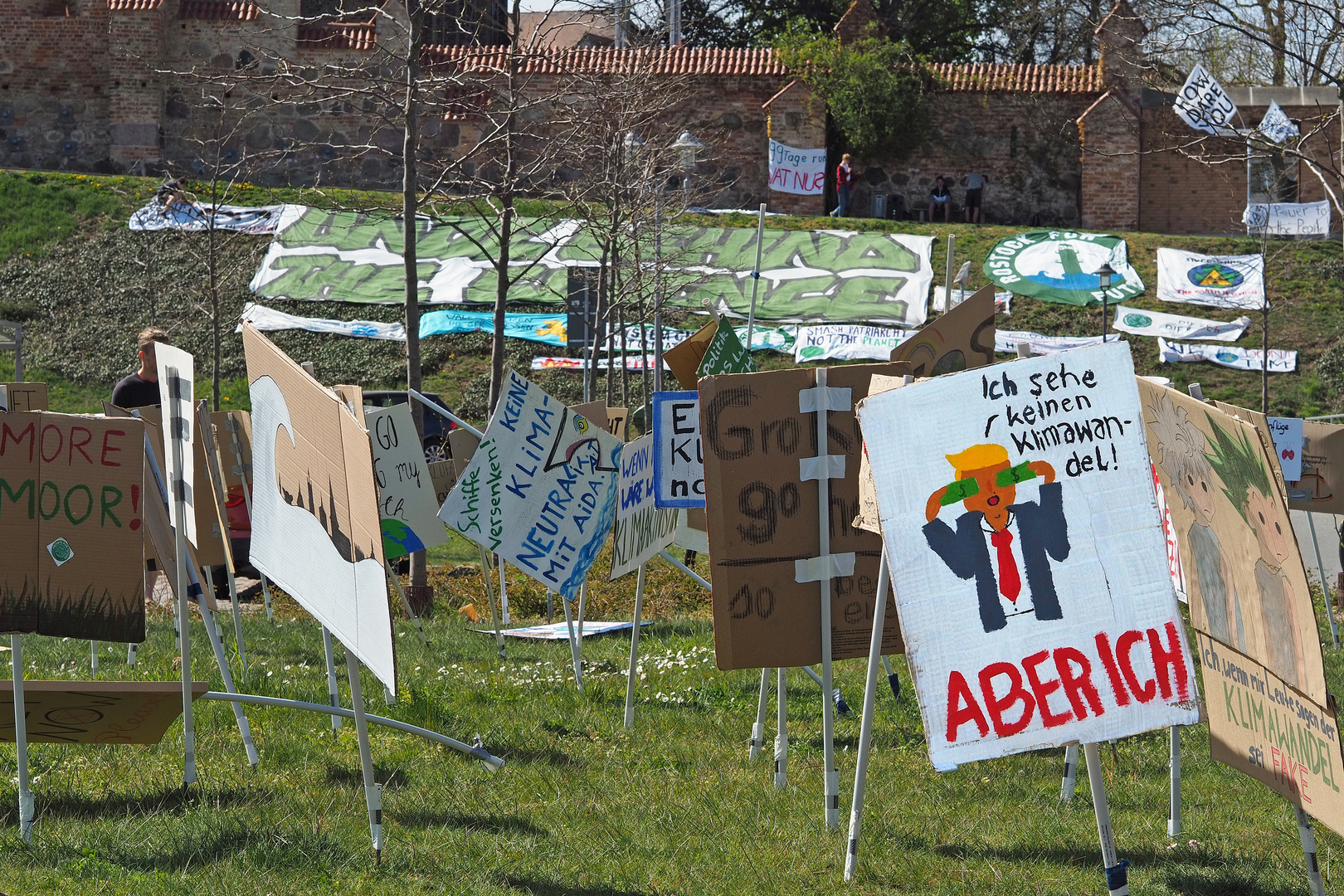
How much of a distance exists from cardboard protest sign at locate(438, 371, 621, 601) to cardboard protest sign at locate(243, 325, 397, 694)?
217 centimetres

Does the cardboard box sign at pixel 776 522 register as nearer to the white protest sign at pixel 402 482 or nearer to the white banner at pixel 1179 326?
the white protest sign at pixel 402 482

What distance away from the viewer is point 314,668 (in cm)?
778

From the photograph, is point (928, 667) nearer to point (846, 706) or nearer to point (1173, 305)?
point (846, 706)

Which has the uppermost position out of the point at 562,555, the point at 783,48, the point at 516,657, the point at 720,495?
the point at 783,48

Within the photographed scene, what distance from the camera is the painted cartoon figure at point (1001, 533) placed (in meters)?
3.72

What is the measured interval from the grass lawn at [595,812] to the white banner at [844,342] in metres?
16.2

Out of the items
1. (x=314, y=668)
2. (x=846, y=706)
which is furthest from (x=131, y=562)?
(x=846, y=706)

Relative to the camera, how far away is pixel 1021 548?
3.76m

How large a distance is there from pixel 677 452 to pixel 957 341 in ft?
4.24

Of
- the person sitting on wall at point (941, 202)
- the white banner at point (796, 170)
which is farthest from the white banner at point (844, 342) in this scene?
the person sitting on wall at point (941, 202)

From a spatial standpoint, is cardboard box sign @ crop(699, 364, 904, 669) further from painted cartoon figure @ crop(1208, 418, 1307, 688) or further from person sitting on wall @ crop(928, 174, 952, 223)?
person sitting on wall @ crop(928, 174, 952, 223)

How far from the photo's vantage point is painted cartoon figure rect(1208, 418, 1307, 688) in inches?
147

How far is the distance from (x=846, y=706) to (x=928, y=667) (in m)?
3.39

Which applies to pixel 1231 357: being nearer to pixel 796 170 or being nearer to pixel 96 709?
pixel 796 170
